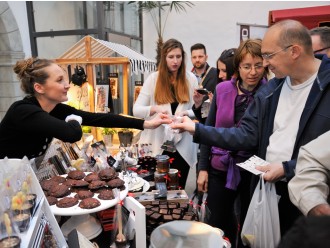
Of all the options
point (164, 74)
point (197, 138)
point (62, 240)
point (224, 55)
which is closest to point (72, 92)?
point (164, 74)

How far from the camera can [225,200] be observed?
70.3 inches

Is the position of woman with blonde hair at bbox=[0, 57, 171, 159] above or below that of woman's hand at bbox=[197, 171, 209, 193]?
above

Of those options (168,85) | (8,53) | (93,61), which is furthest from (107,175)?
(8,53)

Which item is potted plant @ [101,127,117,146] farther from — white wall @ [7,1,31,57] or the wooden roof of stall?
white wall @ [7,1,31,57]

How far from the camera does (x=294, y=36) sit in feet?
4.23

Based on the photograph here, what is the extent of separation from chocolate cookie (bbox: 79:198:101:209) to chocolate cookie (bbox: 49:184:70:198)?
12cm

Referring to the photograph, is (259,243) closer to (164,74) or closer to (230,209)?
(230,209)

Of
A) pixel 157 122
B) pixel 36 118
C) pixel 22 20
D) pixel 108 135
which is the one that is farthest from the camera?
pixel 22 20

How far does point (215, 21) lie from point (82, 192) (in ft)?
21.0

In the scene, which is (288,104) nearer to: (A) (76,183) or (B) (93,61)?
(A) (76,183)

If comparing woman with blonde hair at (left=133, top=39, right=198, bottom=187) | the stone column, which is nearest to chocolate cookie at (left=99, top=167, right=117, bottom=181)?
woman with blonde hair at (left=133, top=39, right=198, bottom=187)

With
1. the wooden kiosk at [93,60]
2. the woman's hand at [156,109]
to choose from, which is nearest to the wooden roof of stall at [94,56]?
the wooden kiosk at [93,60]

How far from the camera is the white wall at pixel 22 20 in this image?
4895 millimetres

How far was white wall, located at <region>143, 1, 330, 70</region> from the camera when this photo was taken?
6.28 m
